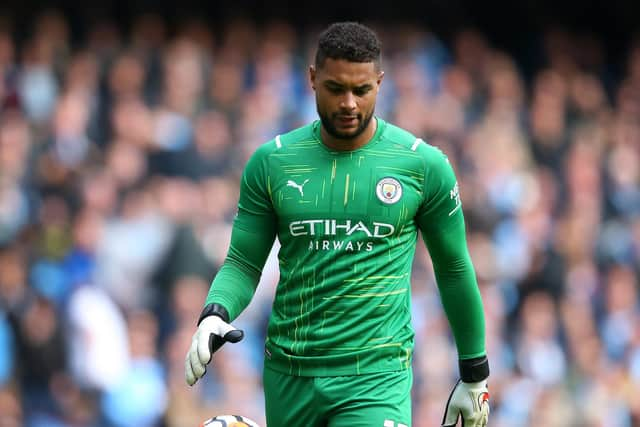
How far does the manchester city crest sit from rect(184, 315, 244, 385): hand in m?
0.75

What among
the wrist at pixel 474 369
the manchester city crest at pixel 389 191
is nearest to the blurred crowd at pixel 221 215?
the wrist at pixel 474 369

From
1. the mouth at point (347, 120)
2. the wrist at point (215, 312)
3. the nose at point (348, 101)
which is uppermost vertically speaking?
the nose at point (348, 101)

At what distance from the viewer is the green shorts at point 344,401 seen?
187 inches

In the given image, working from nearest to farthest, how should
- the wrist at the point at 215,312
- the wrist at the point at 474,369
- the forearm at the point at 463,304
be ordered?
the wrist at the point at 215,312
the forearm at the point at 463,304
the wrist at the point at 474,369

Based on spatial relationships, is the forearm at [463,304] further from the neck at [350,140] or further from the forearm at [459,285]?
the neck at [350,140]

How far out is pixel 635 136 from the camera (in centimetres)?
1469

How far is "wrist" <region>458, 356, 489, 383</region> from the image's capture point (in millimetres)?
5109

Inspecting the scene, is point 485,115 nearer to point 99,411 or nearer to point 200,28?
point 200,28

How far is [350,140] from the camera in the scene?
492 centimetres

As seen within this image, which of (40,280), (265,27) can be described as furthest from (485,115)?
(40,280)

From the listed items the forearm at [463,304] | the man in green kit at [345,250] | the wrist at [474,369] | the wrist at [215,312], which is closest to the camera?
the man in green kit at [345,250]

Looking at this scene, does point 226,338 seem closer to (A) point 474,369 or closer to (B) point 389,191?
(B) point 389,191

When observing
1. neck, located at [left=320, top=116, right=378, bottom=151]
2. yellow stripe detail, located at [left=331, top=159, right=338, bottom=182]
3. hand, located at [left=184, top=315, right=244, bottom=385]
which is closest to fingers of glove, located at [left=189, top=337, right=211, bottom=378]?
hand, located at [left=184, top=315, right=244, bottom=385]

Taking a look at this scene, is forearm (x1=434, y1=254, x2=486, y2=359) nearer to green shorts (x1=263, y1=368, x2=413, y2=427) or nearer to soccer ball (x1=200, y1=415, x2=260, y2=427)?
green shorts (x1=263, y1=368, x2=413, y2=427)
